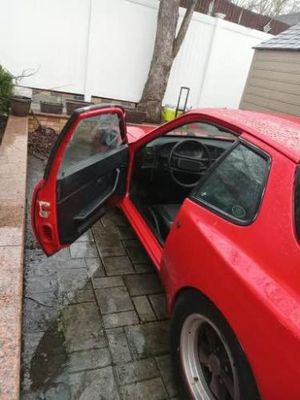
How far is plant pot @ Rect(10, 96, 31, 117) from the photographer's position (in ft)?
17.3

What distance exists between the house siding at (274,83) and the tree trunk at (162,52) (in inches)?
70.9

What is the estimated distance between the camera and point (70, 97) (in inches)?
290

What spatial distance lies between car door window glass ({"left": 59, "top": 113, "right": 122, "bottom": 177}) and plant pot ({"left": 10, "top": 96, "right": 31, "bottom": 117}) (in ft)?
11.0

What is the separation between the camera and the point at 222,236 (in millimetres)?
1564

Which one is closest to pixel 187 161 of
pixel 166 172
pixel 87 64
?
pixel 166 172

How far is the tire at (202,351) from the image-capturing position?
1435 mm

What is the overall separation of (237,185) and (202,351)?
37.0 inches

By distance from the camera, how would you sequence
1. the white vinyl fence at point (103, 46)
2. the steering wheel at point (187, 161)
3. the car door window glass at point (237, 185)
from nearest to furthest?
the car door window glass at point (237, 185) → the steering wheel at point (187, 161) → the white vinyl fence at point (103, 46)

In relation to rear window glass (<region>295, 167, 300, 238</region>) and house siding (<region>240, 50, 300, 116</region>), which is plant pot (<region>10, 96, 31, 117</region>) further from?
rear window glass (<region>295, 167, 300, 238</region>)

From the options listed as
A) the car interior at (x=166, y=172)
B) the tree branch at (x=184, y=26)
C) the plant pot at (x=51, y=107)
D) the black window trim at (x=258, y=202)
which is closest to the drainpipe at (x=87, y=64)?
the plant pot at (x=51, y=107)

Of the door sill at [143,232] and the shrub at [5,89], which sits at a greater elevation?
the shrub at [5,89]

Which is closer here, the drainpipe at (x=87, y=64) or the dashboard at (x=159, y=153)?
the dashboard at (x=159, y=153)

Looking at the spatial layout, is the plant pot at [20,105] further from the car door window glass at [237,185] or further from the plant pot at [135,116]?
the car door window glass at [237,185]

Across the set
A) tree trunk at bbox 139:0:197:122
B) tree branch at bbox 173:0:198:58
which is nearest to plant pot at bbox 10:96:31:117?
tree trunk at bbox 139:0:197:122
